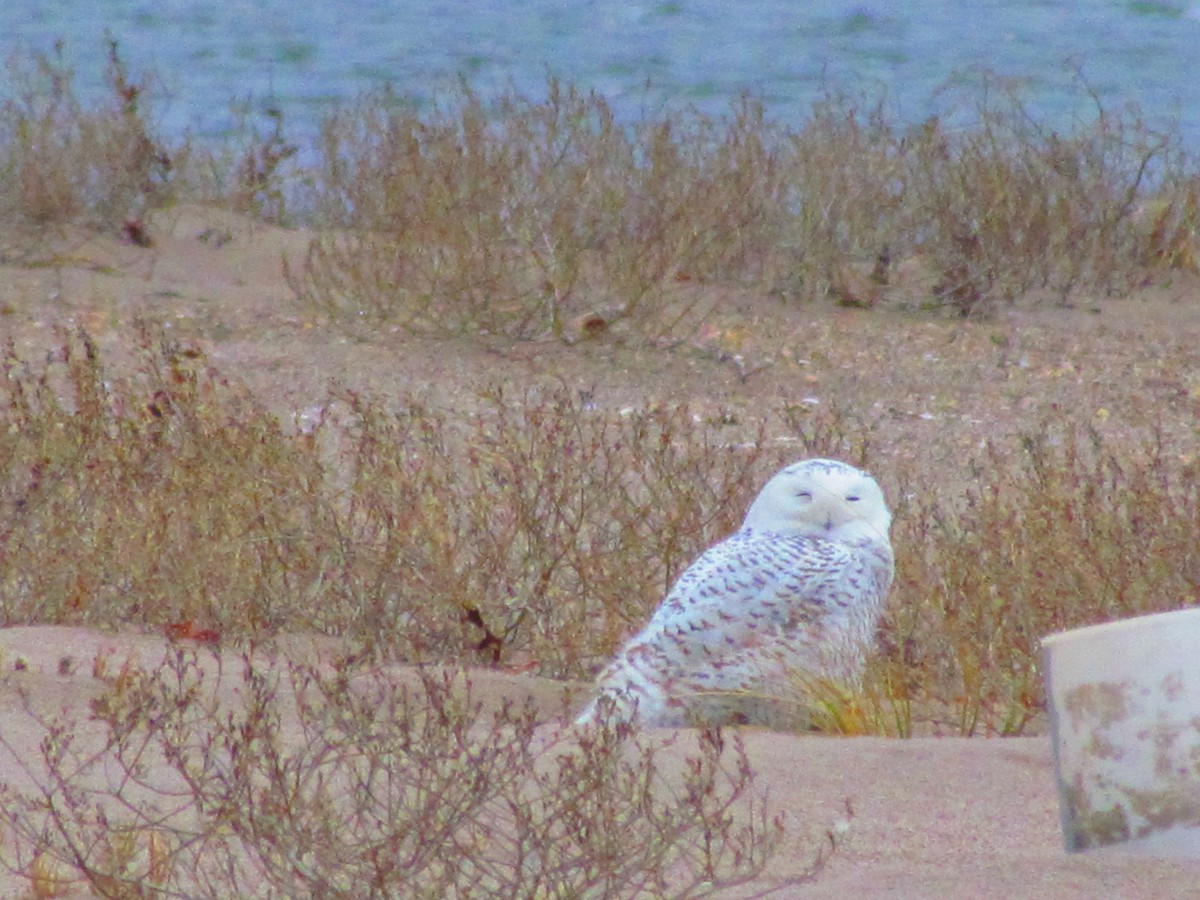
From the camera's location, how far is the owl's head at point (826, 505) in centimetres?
467

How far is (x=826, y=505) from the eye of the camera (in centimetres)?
467

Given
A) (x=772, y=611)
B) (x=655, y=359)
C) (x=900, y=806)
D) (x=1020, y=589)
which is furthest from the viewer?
(x=655, y=359)

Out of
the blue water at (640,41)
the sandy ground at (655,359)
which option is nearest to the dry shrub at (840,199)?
the sandy ground at (655,359)

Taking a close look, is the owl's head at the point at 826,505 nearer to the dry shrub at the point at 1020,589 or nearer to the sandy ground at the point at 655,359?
the dry shrub at the point at 1020,589

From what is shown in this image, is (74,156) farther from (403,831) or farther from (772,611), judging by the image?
(403,831)

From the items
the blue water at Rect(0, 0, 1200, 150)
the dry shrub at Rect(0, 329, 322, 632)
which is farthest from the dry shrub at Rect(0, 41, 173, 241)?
the blue water at Rect(0, 0, 1200, 150)

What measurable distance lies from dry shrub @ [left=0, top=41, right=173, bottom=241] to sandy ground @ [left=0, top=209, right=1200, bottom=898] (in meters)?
0.18

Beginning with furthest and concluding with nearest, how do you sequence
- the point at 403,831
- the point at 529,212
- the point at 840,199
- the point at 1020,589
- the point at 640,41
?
the point at 640,41 < the point at 840,199 < the point at 529,212 < the point at 1020,589 < the point at 403,831

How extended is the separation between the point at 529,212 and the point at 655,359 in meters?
0.86

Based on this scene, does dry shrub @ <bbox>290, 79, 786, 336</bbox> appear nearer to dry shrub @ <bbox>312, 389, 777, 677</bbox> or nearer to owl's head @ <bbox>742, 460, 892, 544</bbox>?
dry shrub @ <bbox>312, 389, 777, 677</bbox>

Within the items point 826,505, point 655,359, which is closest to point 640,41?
point 655,359

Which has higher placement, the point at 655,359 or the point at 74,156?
the point at 74,156

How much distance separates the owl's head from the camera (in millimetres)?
4668

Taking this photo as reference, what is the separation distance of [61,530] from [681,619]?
172 centimetres
